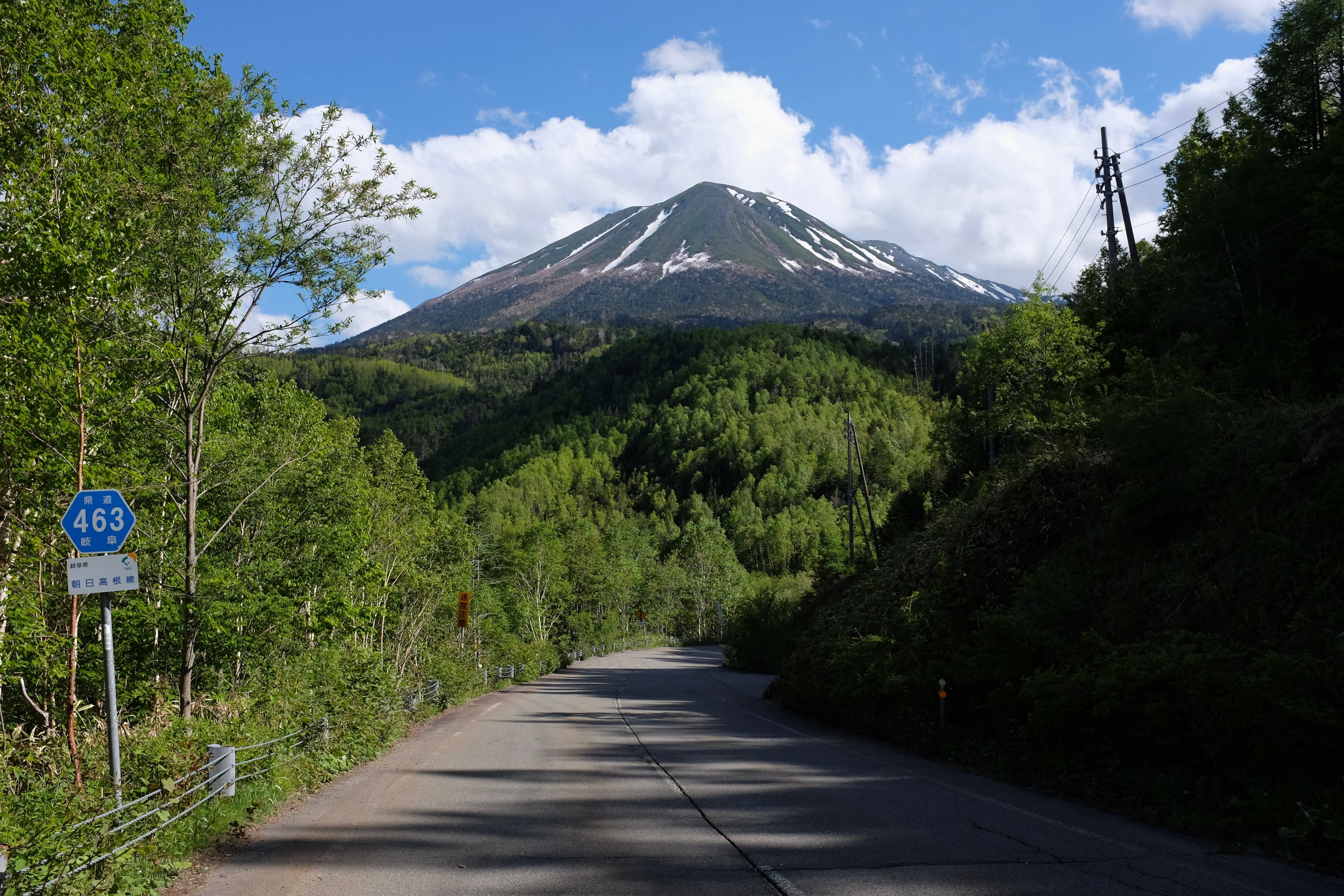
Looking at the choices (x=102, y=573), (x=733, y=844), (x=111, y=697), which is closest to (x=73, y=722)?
(x=111, y=697)

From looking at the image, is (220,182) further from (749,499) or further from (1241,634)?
(749,499)

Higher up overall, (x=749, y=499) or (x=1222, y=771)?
(x=749, y=499)

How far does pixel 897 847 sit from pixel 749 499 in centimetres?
12648

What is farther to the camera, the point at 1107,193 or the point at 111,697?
the point at 1107,193

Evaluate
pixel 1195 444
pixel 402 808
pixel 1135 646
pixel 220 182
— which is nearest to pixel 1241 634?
pixel 1135 646

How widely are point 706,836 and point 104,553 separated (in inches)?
227

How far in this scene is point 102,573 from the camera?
667cm

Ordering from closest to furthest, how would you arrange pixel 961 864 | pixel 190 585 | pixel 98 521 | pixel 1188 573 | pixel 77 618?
1. pixel 961 864
2. pixel 98 521
3. pixel 77 618
4. pixel 190 585
5. pixel 1188 573

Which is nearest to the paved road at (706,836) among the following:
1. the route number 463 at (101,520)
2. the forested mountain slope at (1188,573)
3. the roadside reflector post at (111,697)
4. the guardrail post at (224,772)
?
the guardrail post at (224,772)

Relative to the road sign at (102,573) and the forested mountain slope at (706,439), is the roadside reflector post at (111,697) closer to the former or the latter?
the road sign at (102,573)

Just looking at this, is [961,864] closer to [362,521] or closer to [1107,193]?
[362,521]

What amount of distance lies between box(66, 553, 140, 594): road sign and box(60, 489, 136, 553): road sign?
4.2 inches

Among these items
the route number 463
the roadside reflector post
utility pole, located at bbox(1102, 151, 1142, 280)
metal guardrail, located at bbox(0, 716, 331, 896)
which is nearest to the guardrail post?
metal guardrail, located at bbox(0, 716, 331, 896)

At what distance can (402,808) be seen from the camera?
8.77 meters
